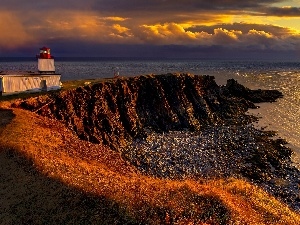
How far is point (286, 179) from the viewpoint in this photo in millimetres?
37844

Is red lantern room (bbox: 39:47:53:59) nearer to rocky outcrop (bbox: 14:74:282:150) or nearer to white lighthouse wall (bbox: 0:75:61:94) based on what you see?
white lighthouse wall (bbox: 0:75:61:94)

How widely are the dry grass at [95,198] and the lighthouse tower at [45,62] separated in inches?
1201

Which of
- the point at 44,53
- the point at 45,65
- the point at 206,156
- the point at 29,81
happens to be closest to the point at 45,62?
the point at 45,65

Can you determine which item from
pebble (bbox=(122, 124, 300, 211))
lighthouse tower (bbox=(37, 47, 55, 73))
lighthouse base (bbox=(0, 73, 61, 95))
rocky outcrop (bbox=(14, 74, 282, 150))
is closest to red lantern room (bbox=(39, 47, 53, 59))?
lighthouse tower (bbox=(37, 47, 55, 73))

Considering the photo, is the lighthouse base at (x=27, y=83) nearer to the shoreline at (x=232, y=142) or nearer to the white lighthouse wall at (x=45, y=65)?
the white lighthouse wall at (x=45, y=65)

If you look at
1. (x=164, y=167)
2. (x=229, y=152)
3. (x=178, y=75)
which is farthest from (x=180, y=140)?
(x=178, y=75)

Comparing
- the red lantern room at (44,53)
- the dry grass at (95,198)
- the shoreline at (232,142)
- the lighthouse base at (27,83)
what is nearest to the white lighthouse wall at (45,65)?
the red lantern room at (44,53)

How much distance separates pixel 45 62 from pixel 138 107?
52.2 feet

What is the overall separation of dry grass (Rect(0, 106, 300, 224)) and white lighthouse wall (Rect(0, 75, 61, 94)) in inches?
882

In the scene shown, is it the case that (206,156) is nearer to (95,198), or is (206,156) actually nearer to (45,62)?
(95,198)

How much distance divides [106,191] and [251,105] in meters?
62.7

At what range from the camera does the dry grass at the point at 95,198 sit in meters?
18.3

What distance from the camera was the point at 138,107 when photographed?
59.2m

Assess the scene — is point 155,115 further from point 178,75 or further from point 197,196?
point 197,196
